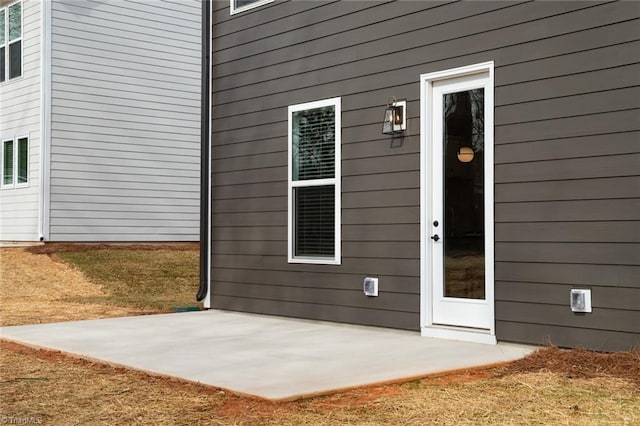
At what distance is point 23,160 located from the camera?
13391 mm

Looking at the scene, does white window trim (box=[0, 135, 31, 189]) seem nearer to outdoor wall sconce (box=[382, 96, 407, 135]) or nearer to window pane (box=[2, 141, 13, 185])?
window pane (box=[2, 141, 13, 185])

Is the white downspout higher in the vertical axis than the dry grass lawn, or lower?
higher

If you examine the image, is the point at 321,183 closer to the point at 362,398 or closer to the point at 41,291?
the point at 362,398

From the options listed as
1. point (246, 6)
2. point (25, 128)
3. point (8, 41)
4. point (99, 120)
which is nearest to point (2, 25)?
point (8, 41)

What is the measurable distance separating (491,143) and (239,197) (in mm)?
3277

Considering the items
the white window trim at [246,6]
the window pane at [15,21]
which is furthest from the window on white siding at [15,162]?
the white window trim at [246,6]

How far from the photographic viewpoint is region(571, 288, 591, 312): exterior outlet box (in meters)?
5.01

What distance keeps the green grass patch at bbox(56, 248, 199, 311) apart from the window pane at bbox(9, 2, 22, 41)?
4.43 metres

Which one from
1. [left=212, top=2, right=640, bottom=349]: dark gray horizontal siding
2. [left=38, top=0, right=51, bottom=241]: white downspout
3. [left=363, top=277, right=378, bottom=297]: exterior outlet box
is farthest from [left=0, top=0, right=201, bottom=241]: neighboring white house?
[left=363, top=277, right=378, bottom=297]: exterior outlet box

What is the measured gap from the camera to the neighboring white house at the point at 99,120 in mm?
12945

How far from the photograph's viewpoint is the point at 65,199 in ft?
42.6

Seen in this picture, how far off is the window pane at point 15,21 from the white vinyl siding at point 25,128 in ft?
0.67

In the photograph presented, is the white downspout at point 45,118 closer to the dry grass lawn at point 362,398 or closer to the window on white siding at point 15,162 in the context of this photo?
the window on white siding at point 15,162

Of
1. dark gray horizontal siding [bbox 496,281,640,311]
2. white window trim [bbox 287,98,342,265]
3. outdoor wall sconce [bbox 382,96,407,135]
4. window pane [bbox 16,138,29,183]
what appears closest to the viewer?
dark gray horizontal siding [bbox 496,281,640,311]
